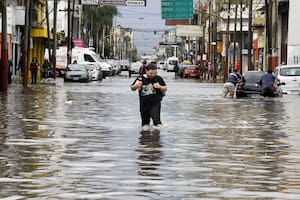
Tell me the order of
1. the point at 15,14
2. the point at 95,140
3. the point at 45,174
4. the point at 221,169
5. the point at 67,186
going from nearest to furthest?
the point at 67,186 → the point at 45,174 → the point at 221,169 → the point at 95,140 → the point at 15,14

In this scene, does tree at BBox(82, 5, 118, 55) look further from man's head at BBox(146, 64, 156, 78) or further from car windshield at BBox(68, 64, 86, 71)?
man's head at BBox(146, 64, 156, 78)

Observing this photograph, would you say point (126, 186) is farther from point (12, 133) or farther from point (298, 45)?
point (298, 45)

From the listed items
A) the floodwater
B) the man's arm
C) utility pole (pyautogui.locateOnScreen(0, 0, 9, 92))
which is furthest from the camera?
utility pole (pyautogui.locateOnScreen(0, 0, 9, 92))

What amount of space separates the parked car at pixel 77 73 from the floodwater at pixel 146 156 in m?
38.1

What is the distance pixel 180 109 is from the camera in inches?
1225

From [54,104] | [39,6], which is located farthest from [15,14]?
[54,104]

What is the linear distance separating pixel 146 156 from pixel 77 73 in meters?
51.7

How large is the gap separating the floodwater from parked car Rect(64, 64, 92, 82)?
3805cm

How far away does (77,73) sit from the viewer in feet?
221

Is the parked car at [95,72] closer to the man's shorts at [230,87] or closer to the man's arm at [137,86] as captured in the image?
the man's shorts at [230,87]

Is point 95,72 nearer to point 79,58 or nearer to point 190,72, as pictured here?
point 79,58

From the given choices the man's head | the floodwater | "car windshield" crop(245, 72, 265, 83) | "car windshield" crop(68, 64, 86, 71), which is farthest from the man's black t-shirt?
"car windshield" crop(68, 64, 86, 71)

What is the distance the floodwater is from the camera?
39.1 ft

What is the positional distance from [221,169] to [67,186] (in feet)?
10.2
